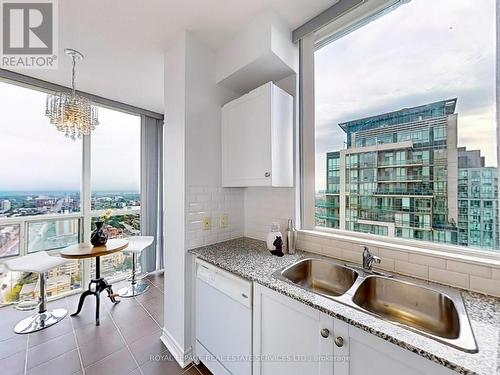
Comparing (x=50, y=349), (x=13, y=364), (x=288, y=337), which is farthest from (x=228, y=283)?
(x=13, y=364)

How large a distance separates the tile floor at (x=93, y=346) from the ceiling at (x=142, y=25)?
2644 mm

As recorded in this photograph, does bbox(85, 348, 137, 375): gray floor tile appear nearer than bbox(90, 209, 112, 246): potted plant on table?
Yes

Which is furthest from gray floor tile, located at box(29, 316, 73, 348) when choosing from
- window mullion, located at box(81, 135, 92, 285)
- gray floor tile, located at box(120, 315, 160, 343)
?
window mullion, located at box(81, 135, 92, 285)

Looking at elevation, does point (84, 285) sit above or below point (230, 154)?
below

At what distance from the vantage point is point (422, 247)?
128 cm

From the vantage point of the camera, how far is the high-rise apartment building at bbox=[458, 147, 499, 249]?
1.10 m

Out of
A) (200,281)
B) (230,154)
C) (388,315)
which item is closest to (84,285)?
(200,281)

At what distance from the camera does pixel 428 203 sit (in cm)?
130

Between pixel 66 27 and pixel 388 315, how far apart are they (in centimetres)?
303

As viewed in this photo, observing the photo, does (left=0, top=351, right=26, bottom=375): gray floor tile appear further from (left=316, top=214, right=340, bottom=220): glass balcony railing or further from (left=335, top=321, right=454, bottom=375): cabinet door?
(left=316, top=214, right=340, bottom=220): glass balcony railing

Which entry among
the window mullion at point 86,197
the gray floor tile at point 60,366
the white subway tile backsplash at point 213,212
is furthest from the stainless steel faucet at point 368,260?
the window mullion at point 86,197

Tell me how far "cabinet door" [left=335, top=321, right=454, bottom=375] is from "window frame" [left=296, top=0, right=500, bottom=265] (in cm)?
69

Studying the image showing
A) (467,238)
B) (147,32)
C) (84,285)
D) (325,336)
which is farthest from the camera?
(84,285)

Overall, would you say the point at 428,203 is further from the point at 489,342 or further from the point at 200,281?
the point at 200,281
